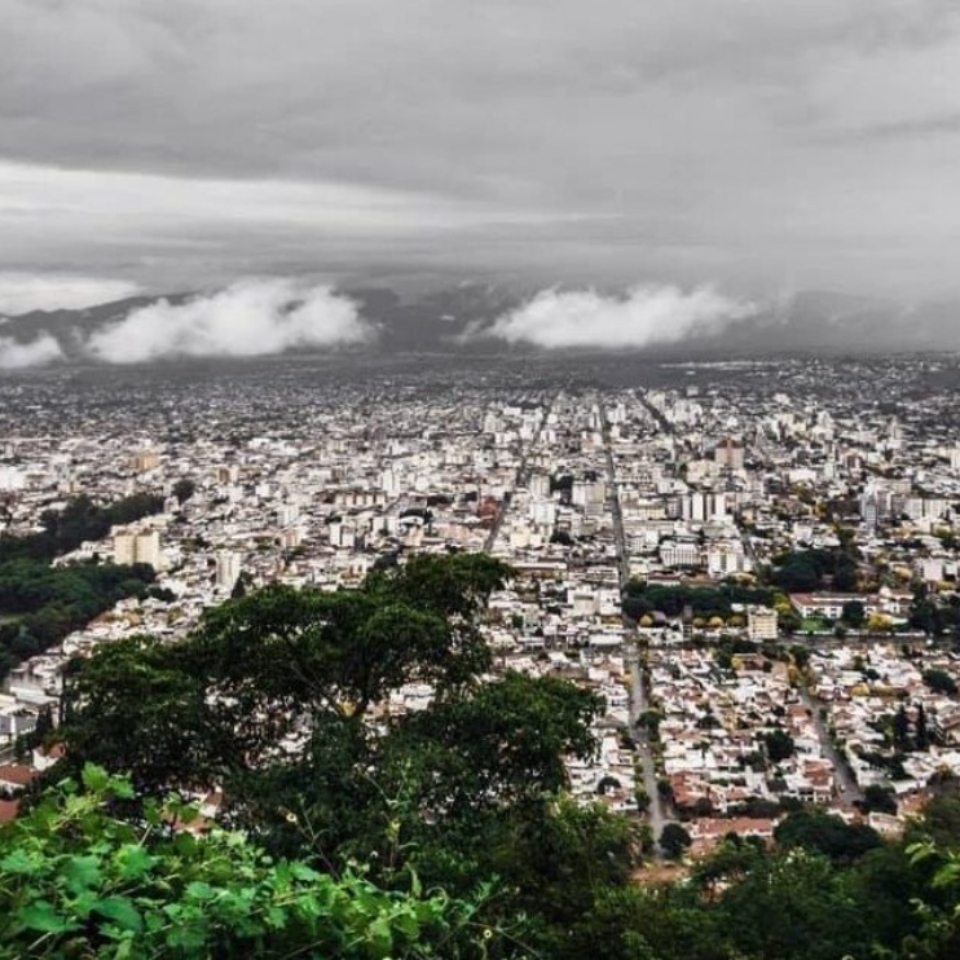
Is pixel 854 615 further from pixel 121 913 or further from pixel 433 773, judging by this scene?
pixel 121 913

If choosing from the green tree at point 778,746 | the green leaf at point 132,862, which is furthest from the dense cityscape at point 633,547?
the green leaf at point 132,862

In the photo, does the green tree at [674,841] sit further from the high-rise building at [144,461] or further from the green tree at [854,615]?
the high-rise building at [144,461]

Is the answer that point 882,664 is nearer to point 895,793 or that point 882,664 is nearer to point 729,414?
point 895,793

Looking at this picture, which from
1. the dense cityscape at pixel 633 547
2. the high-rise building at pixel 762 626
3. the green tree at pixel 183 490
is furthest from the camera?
the green tree at pixel 183 490

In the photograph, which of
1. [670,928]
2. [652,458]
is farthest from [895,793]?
[652,458]

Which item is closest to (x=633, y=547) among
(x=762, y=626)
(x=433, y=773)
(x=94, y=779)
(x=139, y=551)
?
(x=762, y=626)
